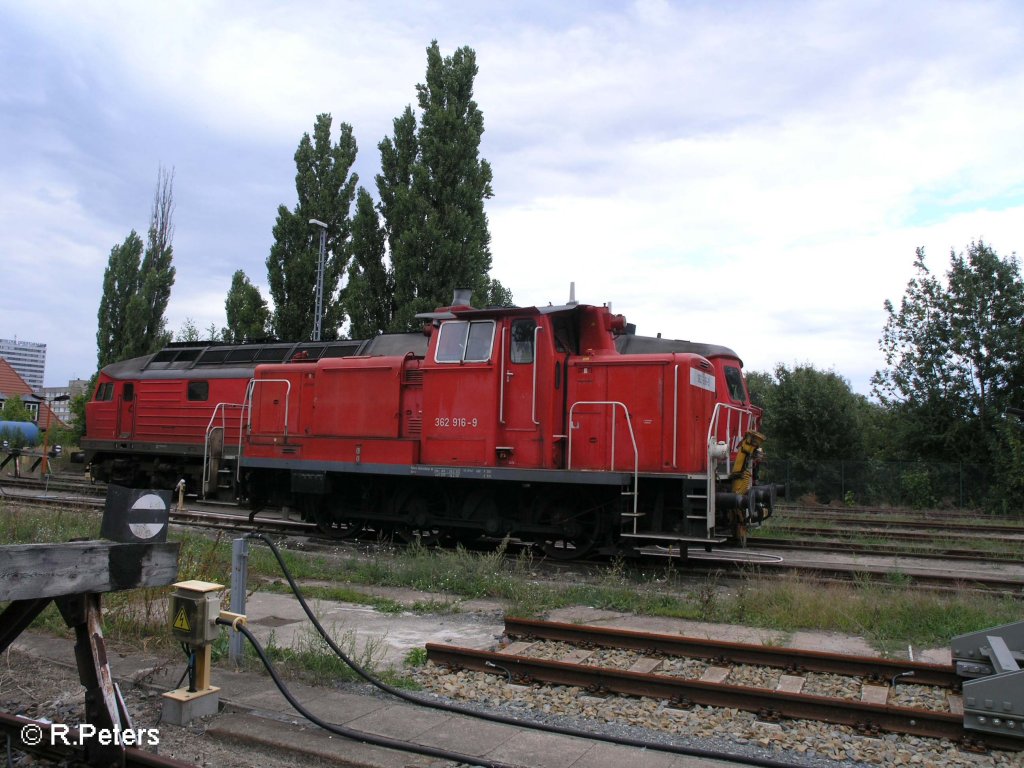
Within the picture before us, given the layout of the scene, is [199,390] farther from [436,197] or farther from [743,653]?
[743,653]

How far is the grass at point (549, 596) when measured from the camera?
6.98m

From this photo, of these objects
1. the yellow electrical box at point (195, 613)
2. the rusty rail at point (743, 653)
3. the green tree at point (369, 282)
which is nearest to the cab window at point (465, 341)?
the rusty rail at point (743, 653)

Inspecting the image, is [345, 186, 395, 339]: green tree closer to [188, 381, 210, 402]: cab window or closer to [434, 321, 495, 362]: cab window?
[188, 381, 210, 402]: cab window

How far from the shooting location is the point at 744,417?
12.4m

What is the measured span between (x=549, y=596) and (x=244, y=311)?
2223 cm

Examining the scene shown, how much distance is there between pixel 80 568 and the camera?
153 inches

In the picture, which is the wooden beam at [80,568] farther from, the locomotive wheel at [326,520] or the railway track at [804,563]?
the locomotive wheel at [326,520]

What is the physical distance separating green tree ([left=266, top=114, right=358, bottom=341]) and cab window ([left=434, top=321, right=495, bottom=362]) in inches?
661

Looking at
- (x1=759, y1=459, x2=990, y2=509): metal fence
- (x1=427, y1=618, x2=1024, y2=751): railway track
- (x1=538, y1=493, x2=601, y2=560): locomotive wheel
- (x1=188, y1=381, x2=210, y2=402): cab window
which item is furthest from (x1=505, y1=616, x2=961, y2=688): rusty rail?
(x1=759, y1=459, x2=990, y2=509): metal fence

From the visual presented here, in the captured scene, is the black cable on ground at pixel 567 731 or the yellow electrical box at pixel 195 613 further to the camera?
the yellow electrical box at pixel 195 613

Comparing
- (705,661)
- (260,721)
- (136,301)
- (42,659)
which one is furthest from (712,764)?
(136,301)

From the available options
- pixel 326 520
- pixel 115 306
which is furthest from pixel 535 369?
pixel 115 306

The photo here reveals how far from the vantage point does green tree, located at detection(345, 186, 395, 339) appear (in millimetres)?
25500

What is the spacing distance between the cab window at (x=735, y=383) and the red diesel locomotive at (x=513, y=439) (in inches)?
1.6
